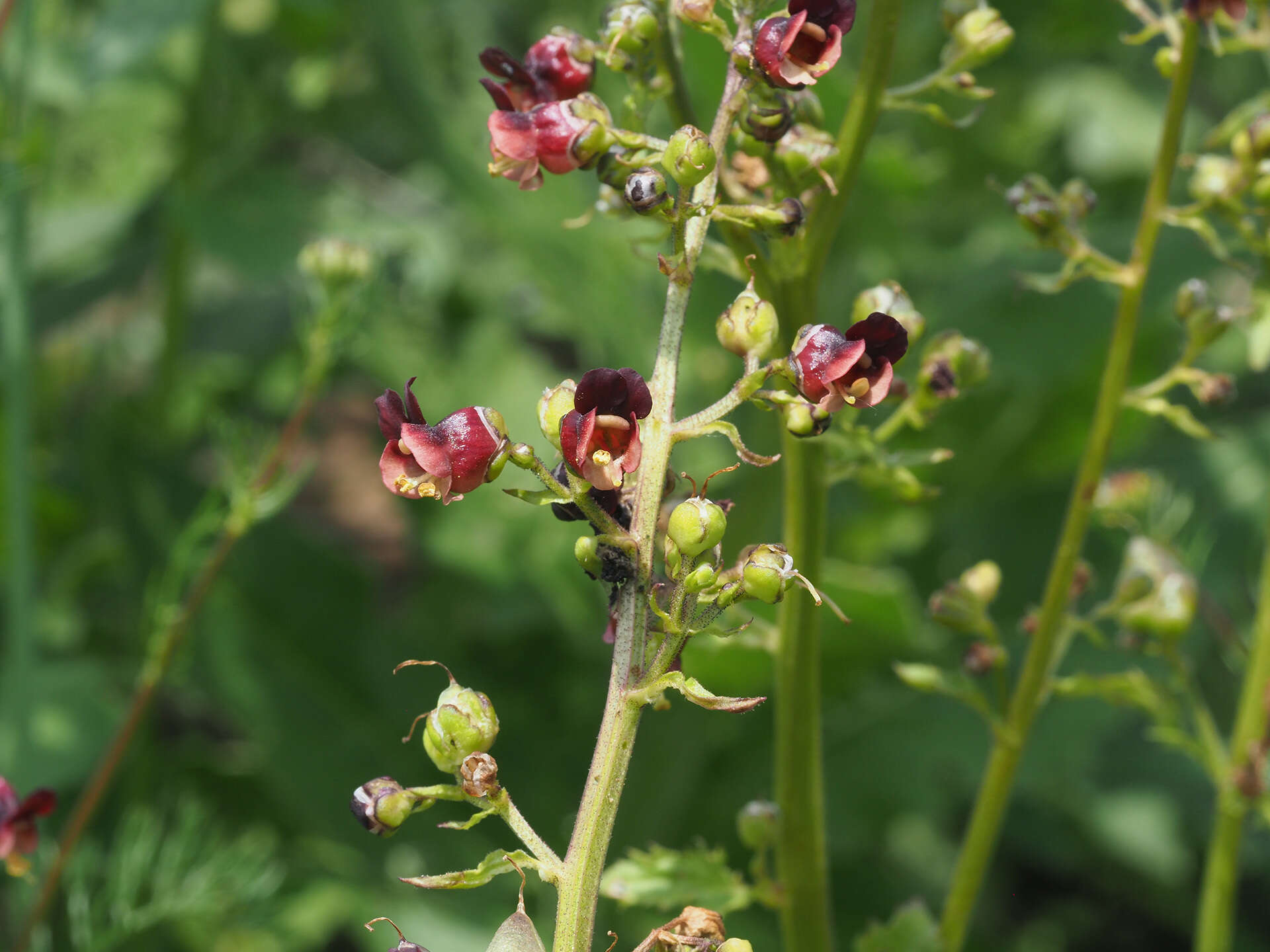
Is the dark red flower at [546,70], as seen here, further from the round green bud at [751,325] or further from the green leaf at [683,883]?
the green leaf at [683,883]

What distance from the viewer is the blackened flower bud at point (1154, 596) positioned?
3.96 ft

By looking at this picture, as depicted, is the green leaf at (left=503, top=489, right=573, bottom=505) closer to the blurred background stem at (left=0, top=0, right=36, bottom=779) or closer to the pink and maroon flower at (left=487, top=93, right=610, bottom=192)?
the pink and maroon flower at (left=487, top=93, right=610, bottom=192)

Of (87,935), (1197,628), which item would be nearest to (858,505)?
(1197,628)

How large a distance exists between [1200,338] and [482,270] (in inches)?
98.2

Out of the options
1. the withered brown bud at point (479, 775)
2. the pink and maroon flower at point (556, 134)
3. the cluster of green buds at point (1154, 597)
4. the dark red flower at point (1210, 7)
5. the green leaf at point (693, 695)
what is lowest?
the cluster of green buds at point (1154, 597)

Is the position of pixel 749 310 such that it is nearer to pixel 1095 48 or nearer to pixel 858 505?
pixel 858 505

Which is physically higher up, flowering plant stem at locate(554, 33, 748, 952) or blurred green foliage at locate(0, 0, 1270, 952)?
flowering plant stem at locate(554, 33, 748, 952)

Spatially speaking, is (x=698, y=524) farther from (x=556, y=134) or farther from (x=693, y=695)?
(x=556, y=134)

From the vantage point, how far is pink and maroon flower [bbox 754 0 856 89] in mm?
722

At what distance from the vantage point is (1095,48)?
333cm

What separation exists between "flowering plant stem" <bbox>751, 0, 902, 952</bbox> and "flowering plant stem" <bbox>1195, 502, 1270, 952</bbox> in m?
0.46

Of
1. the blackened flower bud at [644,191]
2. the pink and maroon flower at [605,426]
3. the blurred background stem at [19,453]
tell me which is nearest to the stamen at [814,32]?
the blackened flower bud at [644,191]

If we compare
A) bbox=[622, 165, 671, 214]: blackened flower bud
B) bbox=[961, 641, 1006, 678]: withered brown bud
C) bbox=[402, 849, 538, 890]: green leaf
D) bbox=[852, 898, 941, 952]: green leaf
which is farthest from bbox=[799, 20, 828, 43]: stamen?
bbox=[852, 898, 941, 952]: green leaf

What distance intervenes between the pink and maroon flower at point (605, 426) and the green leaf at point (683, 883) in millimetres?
543
